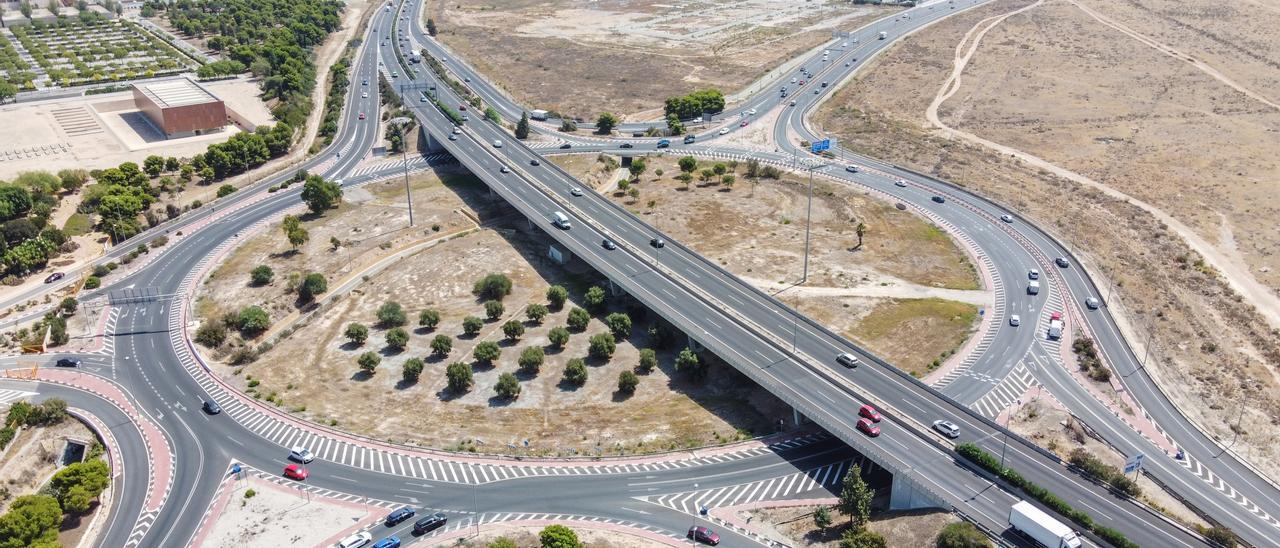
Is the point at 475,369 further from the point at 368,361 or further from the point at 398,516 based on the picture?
the point at 398,516

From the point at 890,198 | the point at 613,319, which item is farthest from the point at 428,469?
the point at 890,198

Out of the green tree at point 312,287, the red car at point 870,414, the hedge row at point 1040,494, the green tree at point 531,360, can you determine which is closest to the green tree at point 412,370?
the green tree at point 531,360

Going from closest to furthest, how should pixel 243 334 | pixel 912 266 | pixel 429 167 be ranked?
pixel 243 334, pixel 912 266, pixel 429 167

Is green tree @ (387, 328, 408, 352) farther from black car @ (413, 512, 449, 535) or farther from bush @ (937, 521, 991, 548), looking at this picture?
bush @ (937, 521, 991, 548)

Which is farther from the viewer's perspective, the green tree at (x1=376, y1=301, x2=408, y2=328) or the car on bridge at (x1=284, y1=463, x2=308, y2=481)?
the green tree at (x1=376, y1=301, x2=408, y2=328)

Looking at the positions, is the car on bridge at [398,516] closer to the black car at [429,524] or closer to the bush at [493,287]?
the black car at [429,524]

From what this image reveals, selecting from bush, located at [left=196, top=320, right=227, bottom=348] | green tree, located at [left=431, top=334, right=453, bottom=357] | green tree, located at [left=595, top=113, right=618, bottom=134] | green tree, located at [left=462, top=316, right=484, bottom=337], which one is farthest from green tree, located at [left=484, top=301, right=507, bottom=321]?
green tree, located at [left=595, top=113, right=618, bottom=134]

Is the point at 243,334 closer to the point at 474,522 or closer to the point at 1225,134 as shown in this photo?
the point at 474,522
